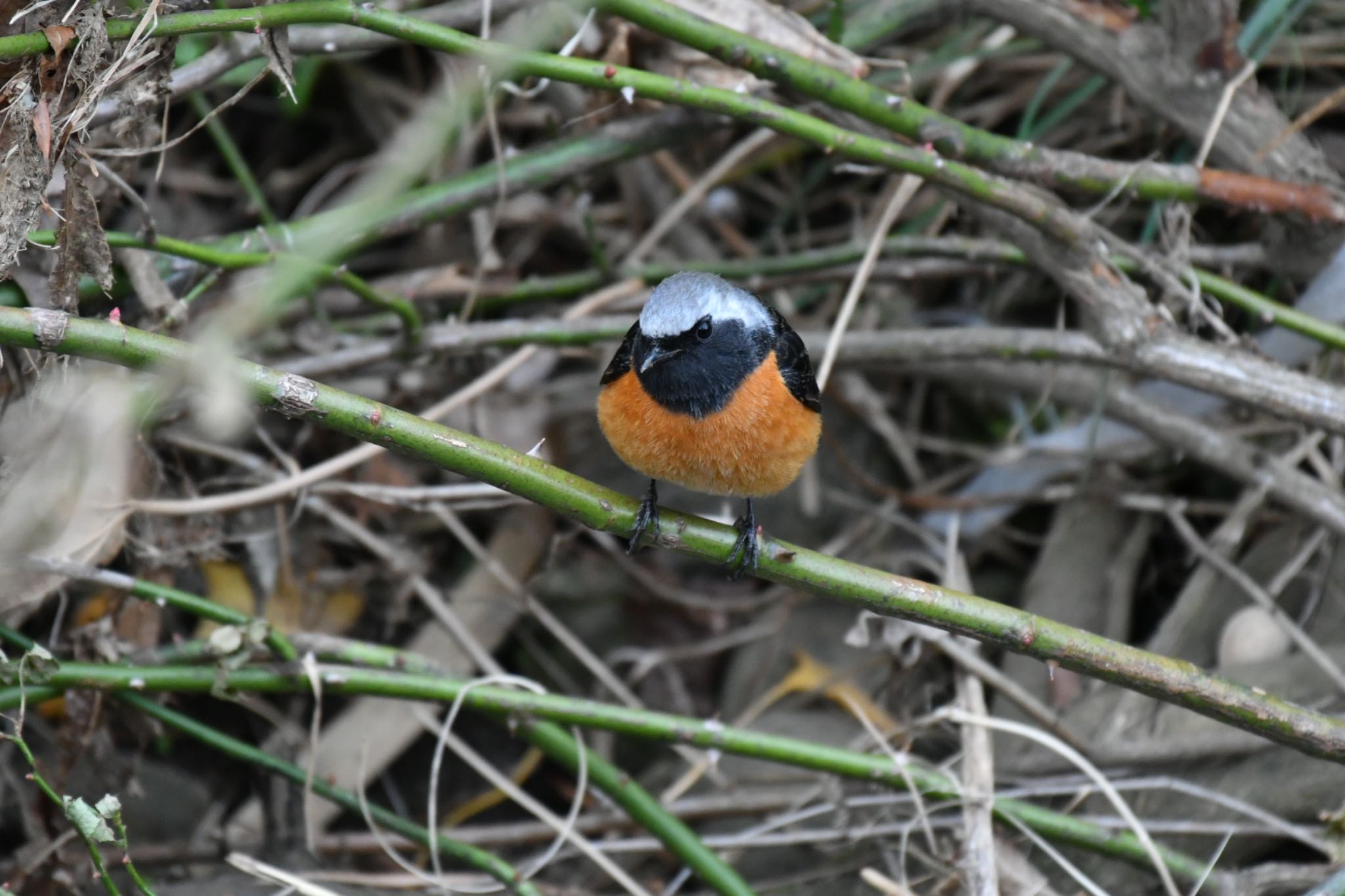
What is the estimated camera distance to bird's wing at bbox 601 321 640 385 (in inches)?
121

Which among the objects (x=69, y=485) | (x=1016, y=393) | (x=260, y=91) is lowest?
(x=1016, y=393)

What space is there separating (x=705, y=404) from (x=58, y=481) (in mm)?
1459

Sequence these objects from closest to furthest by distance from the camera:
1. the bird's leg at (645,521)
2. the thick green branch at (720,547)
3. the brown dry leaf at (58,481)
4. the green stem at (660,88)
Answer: the thick green branch at (720,547) → the brown dry leaf at (58,481) → the green stem at (660,88) → the bird's leg at (645,521)

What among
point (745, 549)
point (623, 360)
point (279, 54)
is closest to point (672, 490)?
point (623, 360)

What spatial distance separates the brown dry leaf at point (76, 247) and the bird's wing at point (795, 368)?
163 centimetres

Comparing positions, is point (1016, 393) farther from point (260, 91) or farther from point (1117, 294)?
point (260, 91)

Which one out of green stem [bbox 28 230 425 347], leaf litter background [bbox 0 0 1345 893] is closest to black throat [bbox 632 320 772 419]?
leaf litter background [bbox 0 0 1345 893]

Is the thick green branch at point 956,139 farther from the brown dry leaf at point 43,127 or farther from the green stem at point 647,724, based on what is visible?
the green stem at point 647,724

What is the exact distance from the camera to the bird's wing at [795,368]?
10.0 ft

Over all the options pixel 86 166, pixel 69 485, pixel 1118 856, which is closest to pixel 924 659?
pixel 1118 856

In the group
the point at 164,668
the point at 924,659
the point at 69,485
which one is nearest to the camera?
the point at 69,485

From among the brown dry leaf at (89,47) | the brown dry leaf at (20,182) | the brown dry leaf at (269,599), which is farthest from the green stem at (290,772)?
the brown dry leaf at (89,47)

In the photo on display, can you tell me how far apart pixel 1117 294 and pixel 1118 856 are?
1567 millimetres

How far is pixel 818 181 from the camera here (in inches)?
192
